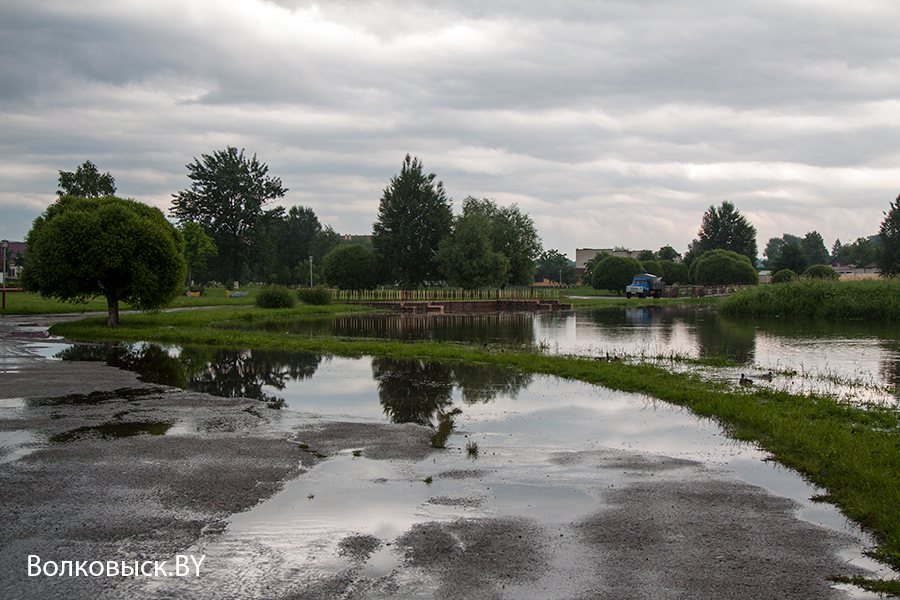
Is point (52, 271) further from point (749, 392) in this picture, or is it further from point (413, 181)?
point (413, 181)

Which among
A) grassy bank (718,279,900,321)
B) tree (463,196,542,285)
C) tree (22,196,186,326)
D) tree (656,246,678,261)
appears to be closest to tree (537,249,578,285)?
tree (656,246,678,261)

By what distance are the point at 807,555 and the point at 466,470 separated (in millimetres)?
3907

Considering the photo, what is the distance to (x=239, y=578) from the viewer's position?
5016 mm

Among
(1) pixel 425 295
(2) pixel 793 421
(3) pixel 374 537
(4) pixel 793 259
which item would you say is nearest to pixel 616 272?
(4) pixel 793 259

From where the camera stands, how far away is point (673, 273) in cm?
9912

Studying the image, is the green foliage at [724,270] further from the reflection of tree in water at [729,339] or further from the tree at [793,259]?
the reflection of tree in water at [729,339]

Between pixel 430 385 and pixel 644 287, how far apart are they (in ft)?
224

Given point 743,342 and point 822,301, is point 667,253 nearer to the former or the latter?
point 822,301

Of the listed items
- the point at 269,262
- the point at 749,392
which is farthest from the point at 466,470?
the point at 269,262

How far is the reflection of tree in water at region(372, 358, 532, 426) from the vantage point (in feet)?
39.5

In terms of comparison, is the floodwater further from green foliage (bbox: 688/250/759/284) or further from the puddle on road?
green foliage (bbox: 688/250/759/284)

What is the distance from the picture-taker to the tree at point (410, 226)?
6794 cm

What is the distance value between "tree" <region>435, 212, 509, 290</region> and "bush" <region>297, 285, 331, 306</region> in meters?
16.6

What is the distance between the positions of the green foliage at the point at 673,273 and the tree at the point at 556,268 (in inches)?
1027
